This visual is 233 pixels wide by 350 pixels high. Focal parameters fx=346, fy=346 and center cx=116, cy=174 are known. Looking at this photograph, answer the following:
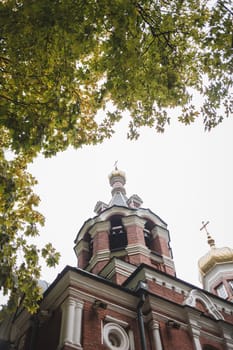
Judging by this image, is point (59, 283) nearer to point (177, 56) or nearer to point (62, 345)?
point (62, 345)

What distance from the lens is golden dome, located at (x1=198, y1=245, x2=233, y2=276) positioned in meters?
24.2

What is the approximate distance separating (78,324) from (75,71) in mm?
5799

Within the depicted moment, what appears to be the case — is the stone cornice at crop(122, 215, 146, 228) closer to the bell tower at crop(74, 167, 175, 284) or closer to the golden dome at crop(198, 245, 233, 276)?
the bell tower at crop(74, 167, 175, 284)

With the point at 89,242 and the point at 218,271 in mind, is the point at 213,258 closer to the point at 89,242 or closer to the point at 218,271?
the point at 218,271

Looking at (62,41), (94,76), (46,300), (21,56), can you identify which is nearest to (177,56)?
(94,76)

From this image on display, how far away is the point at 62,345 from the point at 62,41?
246 inches

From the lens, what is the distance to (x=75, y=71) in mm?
6148

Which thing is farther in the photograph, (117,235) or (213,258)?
(213,258)

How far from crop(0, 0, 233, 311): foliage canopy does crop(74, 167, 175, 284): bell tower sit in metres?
7.47

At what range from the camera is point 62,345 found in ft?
24.9

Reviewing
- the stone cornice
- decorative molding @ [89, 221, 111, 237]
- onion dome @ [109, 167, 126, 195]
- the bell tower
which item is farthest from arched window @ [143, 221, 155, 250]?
onion dome @ [109, 167, 126, 195]

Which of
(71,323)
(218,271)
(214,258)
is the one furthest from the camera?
(214,258)

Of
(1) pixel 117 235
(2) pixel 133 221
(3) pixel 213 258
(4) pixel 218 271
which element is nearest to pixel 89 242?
(1) pixel 117 235

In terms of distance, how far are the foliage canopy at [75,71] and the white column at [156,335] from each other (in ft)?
12.5
